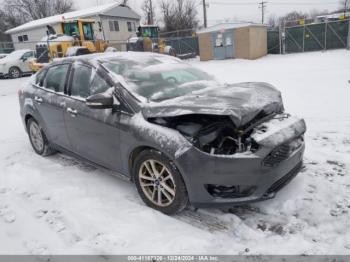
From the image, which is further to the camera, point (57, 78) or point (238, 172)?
point (57, 78)

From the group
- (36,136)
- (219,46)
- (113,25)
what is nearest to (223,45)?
(219,46)

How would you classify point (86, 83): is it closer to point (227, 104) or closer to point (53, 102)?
point (53, 102)

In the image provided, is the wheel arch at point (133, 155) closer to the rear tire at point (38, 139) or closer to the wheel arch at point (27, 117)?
the rear tire at point (38, 139)

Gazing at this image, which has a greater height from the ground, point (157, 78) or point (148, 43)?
point (148, 43)

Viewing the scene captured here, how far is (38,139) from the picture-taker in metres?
5.00

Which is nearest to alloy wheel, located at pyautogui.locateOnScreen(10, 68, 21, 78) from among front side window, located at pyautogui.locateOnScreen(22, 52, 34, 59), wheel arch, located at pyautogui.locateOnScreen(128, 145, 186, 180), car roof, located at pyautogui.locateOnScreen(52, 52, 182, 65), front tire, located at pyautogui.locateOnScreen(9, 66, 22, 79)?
front tire, located at pyautogui.locateOnScreen(9, 66, 22, 79)

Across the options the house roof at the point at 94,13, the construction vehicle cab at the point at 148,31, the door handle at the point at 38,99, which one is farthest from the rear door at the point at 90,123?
the house roof at the point at 94,13

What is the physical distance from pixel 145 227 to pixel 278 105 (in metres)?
1.89

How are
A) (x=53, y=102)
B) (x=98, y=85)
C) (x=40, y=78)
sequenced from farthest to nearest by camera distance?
(x=40, y=78), (x=53, y=102), (x=98, y=85)

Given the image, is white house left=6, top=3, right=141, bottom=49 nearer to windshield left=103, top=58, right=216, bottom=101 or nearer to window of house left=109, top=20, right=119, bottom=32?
window of house left=109, top=20, right=119, bottom=32

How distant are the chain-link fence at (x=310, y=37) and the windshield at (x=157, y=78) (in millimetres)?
19981

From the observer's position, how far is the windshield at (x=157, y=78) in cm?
353

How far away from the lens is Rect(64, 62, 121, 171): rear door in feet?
11.5

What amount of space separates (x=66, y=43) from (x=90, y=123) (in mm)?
15427
